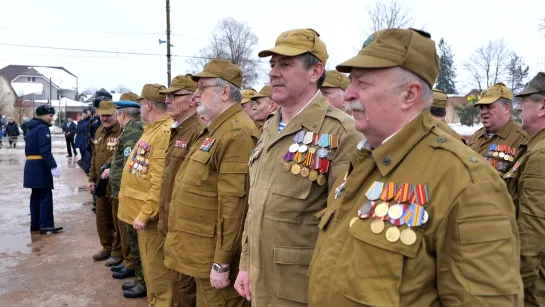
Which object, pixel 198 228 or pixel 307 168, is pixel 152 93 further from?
pixel 307 168

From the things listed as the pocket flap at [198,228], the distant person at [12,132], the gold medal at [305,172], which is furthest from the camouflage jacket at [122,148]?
the distant person at [12,132]

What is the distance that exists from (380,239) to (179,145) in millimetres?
2694

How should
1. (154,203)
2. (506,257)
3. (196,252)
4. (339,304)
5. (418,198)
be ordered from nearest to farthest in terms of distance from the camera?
(506,257), (418,198), (339,304), (196,252), (154,203)

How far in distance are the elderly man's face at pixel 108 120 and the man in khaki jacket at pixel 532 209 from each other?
5.37m

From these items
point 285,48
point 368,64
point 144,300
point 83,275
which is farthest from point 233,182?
point 83,275

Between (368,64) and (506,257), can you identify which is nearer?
(506,257)

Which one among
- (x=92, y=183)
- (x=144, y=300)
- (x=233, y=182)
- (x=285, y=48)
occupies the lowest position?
(x=144, y=300)

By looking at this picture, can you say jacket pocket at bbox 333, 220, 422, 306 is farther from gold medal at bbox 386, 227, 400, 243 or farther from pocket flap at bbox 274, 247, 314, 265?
pocket flap at bbox 274, 247, 314, 265

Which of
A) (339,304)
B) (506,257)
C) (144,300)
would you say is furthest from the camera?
(144,300)

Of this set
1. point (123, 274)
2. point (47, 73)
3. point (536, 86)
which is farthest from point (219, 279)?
point (47, 73)

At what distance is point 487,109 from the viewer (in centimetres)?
573

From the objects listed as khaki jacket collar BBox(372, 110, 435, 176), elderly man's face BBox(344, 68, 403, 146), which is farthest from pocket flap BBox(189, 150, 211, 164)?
khaki jacket collar BBox(372, 110, 435, 176)

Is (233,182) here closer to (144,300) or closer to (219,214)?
(219,214)

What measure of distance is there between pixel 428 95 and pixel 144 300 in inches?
172
